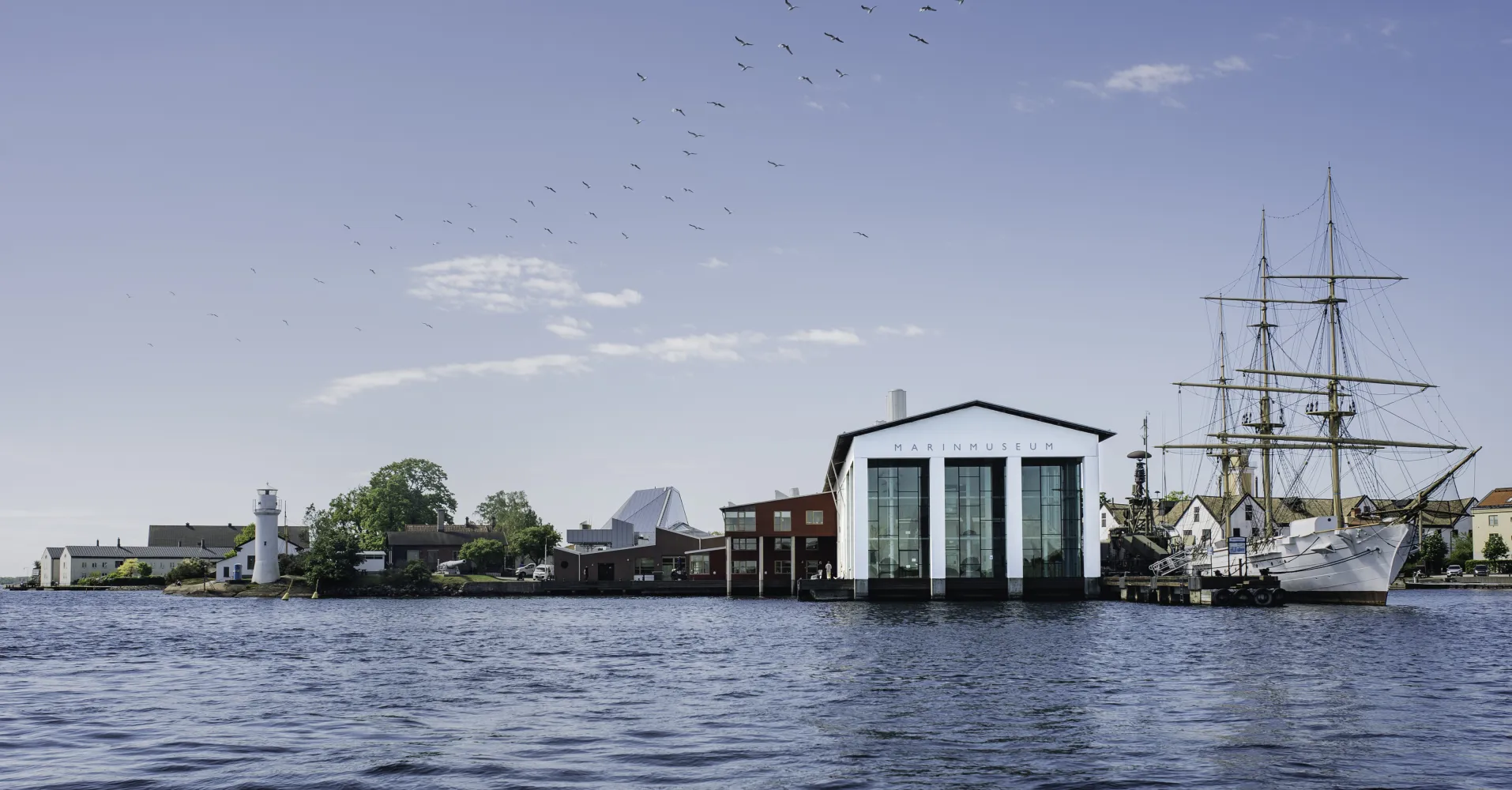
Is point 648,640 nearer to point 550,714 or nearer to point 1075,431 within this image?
point 550,714

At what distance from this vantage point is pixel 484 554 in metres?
152

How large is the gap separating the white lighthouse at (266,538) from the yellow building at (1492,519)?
499 ft

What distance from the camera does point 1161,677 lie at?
3406cm

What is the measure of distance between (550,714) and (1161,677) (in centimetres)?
1836

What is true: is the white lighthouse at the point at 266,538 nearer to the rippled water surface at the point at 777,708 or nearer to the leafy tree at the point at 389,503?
the leafy tree at the point at 389,503

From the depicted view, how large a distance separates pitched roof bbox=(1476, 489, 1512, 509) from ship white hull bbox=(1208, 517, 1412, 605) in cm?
9339

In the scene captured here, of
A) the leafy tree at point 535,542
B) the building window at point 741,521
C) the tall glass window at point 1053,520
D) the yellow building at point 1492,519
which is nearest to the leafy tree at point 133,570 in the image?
the leafy tree at point 535,542

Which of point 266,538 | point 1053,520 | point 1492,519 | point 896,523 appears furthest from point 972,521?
point 1492,519

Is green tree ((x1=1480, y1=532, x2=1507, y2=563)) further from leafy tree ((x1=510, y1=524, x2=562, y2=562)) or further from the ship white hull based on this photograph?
leafy tree ((x1=510, y1=524, x2=562, y2=562))

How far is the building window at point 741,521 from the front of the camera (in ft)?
366

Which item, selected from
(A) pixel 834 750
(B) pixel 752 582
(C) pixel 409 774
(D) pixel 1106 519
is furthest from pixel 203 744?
(D) pixel 1106 519

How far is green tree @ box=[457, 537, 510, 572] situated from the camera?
151 metres

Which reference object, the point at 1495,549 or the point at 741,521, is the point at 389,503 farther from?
the point at 1495,549

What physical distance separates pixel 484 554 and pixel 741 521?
5397 cm
